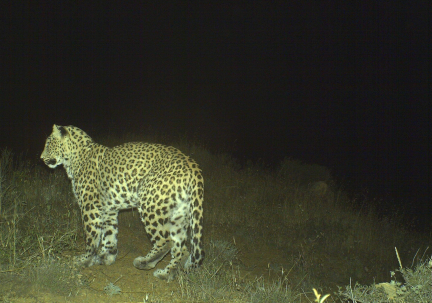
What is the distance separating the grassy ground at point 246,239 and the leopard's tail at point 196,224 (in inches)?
6.3

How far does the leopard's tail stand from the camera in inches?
203

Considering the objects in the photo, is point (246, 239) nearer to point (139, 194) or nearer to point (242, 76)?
point (139, 194)

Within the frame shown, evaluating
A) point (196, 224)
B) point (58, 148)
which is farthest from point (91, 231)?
point (196, 224)

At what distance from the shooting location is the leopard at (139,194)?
5223mm

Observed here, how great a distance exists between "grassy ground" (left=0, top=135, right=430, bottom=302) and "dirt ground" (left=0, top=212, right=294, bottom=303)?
0.09 ft

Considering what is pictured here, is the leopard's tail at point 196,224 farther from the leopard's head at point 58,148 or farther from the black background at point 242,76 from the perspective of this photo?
the black background at point 242,76

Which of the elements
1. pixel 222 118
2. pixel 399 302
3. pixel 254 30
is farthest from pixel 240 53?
pixel 399 302

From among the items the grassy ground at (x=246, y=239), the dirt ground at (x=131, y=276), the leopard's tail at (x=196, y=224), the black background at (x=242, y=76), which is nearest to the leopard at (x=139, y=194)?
the leopard's tail at (x=196, y=224)

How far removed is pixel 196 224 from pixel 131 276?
1234mm

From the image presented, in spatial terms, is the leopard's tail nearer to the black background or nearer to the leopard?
the leopard

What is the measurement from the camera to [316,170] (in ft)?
39.0

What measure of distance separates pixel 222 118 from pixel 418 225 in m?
16.7

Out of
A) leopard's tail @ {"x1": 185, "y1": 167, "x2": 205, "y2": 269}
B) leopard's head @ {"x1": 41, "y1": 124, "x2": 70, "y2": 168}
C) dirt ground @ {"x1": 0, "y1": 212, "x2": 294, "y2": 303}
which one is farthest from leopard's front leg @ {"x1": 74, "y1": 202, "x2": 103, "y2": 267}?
leopard's tail @ {"x1": 185, "y1": 167, "x2": 205, "y2": 269}

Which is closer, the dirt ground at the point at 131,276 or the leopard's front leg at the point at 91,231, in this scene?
the dirt ground at the point at 131,276
